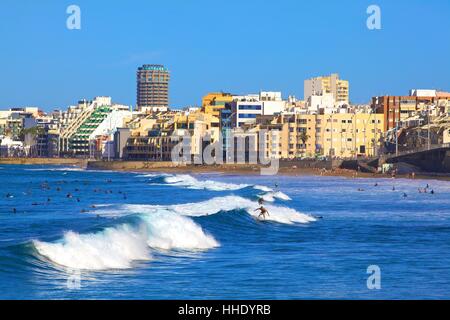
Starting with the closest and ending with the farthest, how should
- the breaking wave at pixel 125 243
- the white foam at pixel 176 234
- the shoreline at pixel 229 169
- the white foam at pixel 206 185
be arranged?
the breaking wave at pixel 125 243 → the white foam at pixel 176 234 → the white foam at pixel 206 185 → the shoreline at pixel 229 169

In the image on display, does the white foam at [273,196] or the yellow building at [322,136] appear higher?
the yellow building at [322,136]

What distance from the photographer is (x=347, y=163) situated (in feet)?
465

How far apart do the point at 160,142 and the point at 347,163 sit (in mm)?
45937

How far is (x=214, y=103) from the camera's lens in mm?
188125

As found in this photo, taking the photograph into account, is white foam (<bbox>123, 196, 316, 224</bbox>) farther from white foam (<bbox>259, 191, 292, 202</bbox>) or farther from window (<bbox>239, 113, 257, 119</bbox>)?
window (<bbox>239, 113, 257, 119</bbox>)

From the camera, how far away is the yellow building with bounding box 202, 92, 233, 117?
608ft

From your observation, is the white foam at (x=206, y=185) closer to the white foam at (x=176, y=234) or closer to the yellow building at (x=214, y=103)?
the white foam at (x=176, y=234)

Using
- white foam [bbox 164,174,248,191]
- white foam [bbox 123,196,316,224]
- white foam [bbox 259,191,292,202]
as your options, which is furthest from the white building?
white foam [bbox 123,196,316,224]

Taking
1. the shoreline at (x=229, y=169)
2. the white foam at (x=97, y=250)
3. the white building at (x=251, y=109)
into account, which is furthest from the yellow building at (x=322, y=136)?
the white foam at (x=97, y=250)

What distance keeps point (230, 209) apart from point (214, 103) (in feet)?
440

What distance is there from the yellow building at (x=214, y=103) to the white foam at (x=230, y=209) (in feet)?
385

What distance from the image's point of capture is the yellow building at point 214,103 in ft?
608

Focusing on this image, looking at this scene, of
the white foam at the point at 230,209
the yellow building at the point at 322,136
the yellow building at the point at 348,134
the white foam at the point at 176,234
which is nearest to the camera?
the white foam at the point at 176,234

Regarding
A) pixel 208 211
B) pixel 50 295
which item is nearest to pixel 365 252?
pixel 50 295
